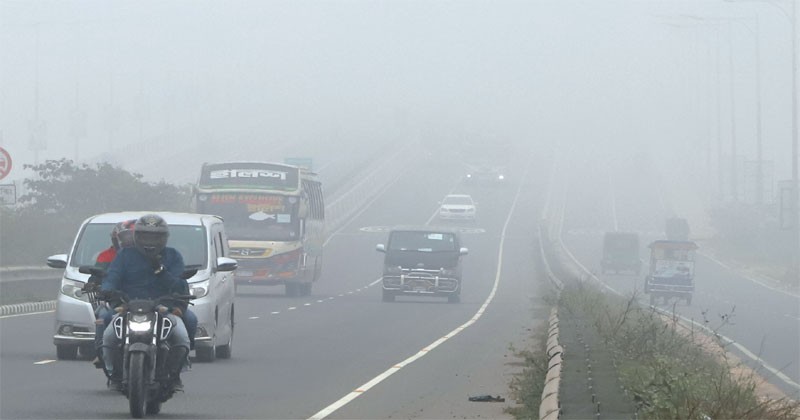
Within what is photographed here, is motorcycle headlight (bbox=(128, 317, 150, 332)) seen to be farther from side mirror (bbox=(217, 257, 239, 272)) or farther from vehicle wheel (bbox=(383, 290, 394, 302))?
vehicle wheel (bbox=(383, 290, 394, 302))

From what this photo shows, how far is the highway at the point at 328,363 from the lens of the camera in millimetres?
14297

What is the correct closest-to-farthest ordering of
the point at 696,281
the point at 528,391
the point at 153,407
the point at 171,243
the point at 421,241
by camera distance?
1. the point at 153,407
2. the point at 528,391
3. the point at 171,243
4. the point at 421,241
5. the point at 696,281

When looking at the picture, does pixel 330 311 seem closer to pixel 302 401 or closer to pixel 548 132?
pixel 302 401

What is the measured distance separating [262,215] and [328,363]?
2228 centimetres

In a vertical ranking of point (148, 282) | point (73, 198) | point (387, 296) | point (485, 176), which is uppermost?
point (485, 176)

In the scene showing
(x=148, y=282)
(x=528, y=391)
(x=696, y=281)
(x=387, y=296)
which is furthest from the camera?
(x=696, y=281)

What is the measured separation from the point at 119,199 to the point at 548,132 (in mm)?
113698

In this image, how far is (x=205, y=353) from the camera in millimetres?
19000

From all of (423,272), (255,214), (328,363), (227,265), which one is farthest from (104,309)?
(423,272)

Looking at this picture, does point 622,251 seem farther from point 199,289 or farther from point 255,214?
point 199,289

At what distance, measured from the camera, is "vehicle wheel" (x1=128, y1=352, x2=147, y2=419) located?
12141 millimetres

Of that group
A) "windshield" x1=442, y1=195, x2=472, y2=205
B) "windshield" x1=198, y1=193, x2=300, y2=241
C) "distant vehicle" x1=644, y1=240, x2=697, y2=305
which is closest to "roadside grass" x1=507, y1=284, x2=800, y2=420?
"windshield" x1=198, y1=193, x2=300, y2=241

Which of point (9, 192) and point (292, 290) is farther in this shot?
point (292, 290)

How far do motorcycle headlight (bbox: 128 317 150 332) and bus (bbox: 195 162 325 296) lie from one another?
28.7 meters
